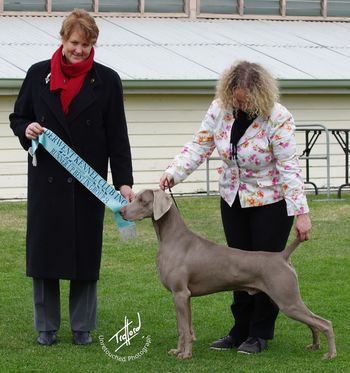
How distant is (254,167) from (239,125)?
305 millimetres

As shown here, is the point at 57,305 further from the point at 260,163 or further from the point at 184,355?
the point at 260,163

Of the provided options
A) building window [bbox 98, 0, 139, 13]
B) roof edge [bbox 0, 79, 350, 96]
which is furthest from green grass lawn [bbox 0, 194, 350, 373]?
building window [bbox 98, 0, 139, 13]

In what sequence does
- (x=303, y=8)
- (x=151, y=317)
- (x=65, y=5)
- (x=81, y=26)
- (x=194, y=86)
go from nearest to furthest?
(x=81, y=26), (x=151, y=317), (x=194, y=86), (x=65, y=5), (x=303, y=8)

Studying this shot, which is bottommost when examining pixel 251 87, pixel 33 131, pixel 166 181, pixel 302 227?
pixel 302 227

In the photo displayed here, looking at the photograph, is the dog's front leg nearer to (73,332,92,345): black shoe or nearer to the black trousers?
the black trousers

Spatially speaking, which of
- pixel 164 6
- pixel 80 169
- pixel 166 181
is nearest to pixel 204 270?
pixel 166 181

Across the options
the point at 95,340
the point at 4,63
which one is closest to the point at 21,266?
the point at 95,340

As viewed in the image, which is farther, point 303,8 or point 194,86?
point 303,8

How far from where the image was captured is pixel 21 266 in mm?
12719

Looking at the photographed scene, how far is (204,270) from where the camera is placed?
8062 millimetres

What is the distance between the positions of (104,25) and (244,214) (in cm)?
1585

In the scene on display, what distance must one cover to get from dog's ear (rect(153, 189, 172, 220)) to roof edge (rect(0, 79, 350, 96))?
37.0ft

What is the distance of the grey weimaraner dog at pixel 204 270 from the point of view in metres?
7.95

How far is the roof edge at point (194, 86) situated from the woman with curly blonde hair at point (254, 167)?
442 inches
